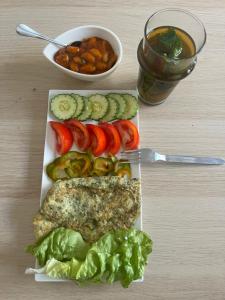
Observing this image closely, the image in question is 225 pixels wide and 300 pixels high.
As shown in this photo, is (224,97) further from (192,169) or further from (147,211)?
(147,211)

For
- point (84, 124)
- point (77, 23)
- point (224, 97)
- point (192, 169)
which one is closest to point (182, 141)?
point (192, 169)

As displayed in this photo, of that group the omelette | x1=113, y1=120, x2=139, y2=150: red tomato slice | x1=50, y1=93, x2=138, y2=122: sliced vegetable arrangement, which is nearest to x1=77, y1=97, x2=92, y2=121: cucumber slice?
x1=50, y1=93, x2=138, y2=122: sliced vegetable arrangement

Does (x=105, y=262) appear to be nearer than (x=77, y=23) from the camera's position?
Yes

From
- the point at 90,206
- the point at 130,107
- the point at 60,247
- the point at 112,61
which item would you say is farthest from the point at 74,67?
the point at 60,247

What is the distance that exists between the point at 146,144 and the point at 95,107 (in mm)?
218

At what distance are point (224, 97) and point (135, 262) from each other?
2.22 feet

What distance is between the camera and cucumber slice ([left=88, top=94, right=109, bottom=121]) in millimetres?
1030

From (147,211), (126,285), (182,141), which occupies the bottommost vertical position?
(126,285)

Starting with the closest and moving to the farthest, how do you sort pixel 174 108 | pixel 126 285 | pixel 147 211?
pixel 126 285 → pixel 147 211 → pixel 174 108

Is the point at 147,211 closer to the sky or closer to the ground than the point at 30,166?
closer to the ground

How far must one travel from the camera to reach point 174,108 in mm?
1096

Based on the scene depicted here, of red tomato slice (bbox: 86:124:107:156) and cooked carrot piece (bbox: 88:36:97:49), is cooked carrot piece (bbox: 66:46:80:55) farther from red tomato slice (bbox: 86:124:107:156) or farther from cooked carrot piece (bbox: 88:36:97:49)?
red tomato slice (bbox: 86:124:107:156)

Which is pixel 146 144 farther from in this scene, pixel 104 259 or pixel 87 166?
pixel 104 259

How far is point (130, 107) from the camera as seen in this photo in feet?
3.40
